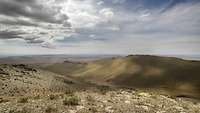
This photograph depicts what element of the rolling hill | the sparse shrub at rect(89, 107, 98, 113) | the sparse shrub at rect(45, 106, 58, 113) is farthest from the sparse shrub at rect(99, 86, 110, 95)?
the rolling hill

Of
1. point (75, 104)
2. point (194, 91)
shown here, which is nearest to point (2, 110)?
point (75, 104)

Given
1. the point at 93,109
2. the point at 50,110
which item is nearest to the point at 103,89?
the point at 93,109

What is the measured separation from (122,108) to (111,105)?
0.81 m

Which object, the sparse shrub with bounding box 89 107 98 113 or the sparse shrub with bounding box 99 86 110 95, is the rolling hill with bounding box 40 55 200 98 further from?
the sparse shrub with bounding box 89 107 98 113

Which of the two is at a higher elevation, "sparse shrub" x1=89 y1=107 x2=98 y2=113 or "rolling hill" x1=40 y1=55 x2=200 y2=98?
"sparse shrub" x1=89 y1=107 x2=98 y2=113

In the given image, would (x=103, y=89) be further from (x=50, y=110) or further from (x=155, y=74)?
(x=155, y=74)

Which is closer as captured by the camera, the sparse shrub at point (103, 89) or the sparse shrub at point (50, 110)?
the sparse shrub at point (50, 110)

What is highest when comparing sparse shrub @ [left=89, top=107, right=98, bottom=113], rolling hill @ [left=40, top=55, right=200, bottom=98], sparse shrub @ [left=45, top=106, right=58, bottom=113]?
sparse shrub @ [left=45, top=106, right=58, bottom=113]

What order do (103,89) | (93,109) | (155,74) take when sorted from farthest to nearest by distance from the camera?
(155,74)
(103,89)
(93,109)

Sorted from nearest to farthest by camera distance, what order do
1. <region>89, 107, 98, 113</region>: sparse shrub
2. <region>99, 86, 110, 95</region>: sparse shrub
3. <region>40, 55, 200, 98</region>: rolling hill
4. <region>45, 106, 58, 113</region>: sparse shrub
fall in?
1. <region>45, 106, 58, 113</region>: sparse shrub
2. <region>89, 107, 98, 113</region>: sparse shrub
3. <region>99, 86, 110, 95</region>: sparse shrub
4. <region>40, 55, 200, 98</region>: rolling hill

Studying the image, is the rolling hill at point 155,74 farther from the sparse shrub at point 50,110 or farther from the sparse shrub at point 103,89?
the sparse shrub at point 50,110

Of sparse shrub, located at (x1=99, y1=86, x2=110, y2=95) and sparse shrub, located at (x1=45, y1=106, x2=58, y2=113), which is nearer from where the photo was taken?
sparse shrub, located at (x1=45, y1=106, x2=58, y2=113)

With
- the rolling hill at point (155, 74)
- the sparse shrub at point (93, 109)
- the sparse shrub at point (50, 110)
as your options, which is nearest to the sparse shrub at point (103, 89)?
the sparse shrub at point (93, 109)

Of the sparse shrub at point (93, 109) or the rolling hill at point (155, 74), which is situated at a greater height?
the sparse shrub at point (93, 109)
